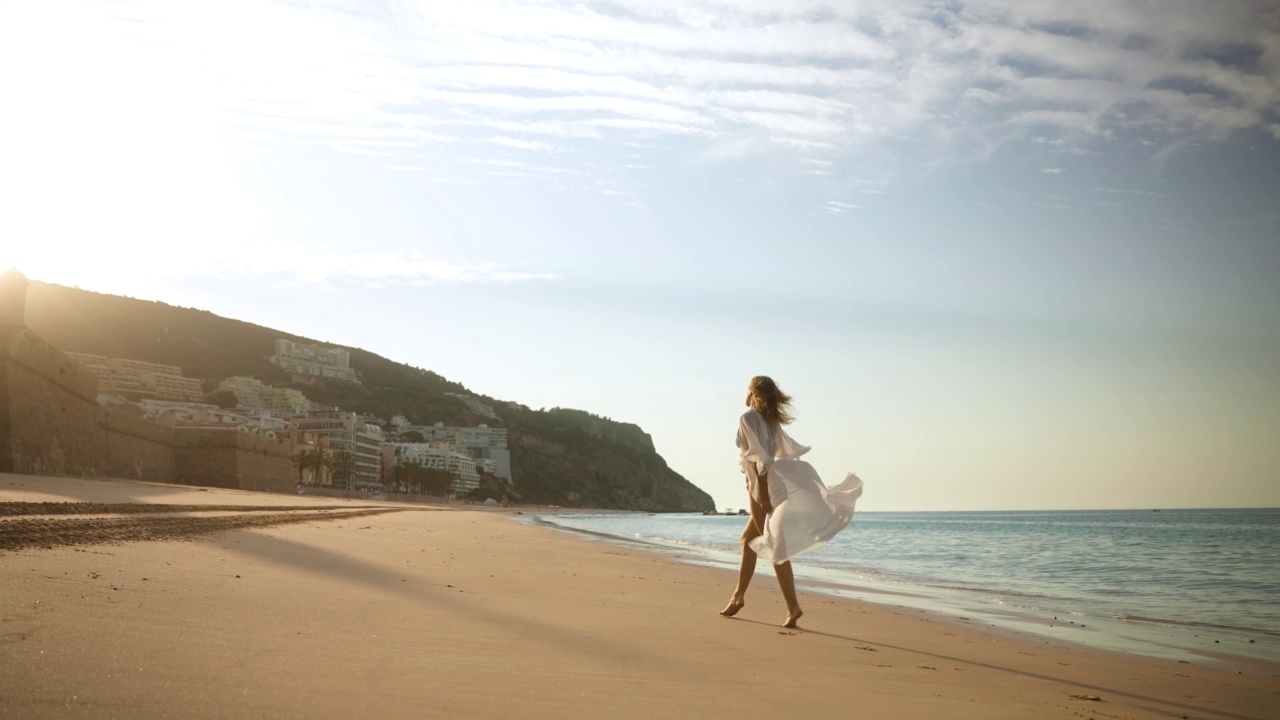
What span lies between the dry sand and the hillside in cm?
10168

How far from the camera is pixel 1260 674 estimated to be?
231 inches

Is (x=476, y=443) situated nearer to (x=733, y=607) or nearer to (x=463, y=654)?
(x=733, y=607)

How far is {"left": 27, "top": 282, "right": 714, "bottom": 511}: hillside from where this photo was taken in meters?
98.7

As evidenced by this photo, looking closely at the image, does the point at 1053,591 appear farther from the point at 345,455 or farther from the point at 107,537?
the point at 345,455

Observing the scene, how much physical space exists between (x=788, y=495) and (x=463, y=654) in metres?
3.16

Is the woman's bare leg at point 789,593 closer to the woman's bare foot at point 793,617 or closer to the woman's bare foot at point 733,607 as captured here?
the woman's bare foot at point 793,617

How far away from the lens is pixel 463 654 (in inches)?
154

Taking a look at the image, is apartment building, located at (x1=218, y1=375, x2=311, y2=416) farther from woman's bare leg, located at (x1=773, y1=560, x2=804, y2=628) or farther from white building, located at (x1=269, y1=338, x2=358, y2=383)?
woman's bare leg, located at (x1=773, y1=560, x2=804, y2=628)

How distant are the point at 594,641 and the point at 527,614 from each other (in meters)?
0.89

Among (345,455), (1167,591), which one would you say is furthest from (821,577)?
(345,455)

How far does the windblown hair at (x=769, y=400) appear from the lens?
21.6 ft

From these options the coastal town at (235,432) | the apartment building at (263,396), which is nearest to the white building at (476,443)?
the coastal town at (235,432)

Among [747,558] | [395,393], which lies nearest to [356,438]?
[395,393]

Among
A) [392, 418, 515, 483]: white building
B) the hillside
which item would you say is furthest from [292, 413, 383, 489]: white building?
[392, 418, 515, 483]: white building
